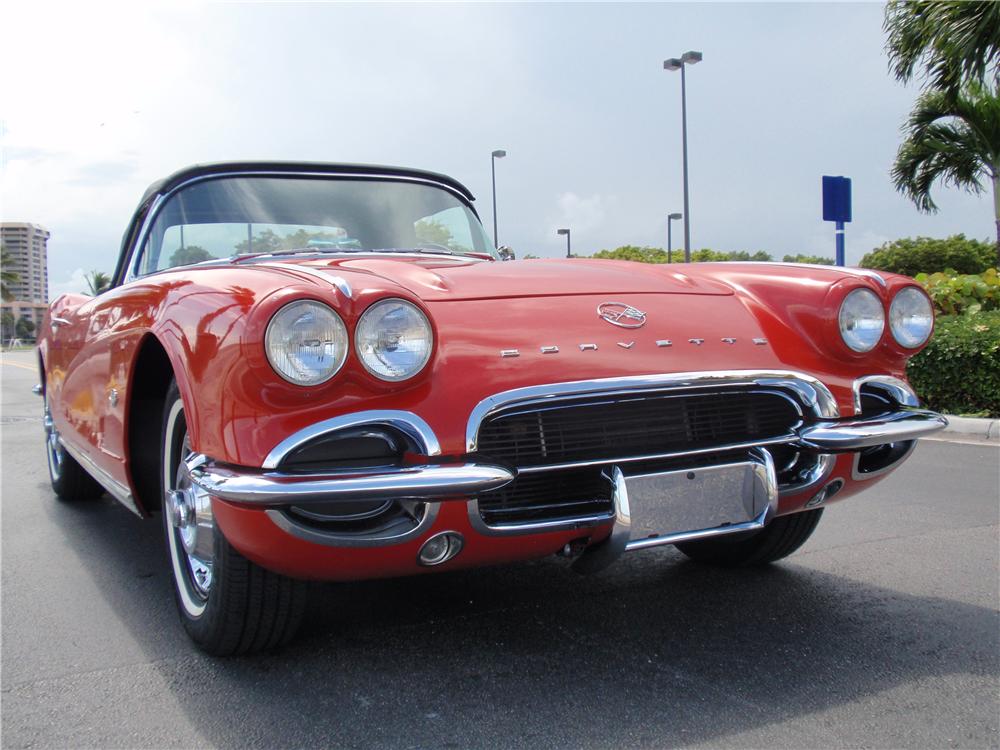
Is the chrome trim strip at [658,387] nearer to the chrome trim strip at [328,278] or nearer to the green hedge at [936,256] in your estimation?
the chrome trim strip at [328,278]

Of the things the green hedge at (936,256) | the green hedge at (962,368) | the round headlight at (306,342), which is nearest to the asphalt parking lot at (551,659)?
the round headlight at (306,342)

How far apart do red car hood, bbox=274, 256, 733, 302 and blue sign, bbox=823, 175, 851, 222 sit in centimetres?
643

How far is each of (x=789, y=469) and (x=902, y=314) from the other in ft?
2.20

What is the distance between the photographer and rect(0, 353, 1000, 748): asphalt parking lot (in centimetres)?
199

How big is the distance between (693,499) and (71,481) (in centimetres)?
347

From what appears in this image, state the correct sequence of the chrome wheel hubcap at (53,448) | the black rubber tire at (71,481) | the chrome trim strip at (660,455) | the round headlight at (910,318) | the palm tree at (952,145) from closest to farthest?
the chrome trim strip at (660,455) → the round headlight at (910,318) → the black rubber tire at (71,481) → the chrome wheel hubcap at (53,448) → the palm tree at (952,145)

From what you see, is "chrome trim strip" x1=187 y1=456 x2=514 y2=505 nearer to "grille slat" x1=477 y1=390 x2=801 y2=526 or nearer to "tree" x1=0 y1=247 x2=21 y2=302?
"grille slat" x1=477 y1=390 x2=801 y2=526

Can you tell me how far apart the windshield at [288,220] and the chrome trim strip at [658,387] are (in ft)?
4.54

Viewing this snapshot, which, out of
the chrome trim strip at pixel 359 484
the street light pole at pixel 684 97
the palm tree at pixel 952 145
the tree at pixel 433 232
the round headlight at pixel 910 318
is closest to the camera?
the chrome trim strip at pixel 359 484

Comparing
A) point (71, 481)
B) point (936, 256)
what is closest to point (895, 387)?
point (71, 481)

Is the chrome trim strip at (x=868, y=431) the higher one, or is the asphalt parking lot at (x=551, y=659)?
the chrome trim strip at (x=868, y=431)

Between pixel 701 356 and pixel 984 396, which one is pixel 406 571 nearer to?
pixel 701 356

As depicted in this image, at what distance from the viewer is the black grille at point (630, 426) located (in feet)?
7.16

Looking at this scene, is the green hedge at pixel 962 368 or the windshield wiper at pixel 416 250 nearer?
the windshield wiper at pixel 416 250
